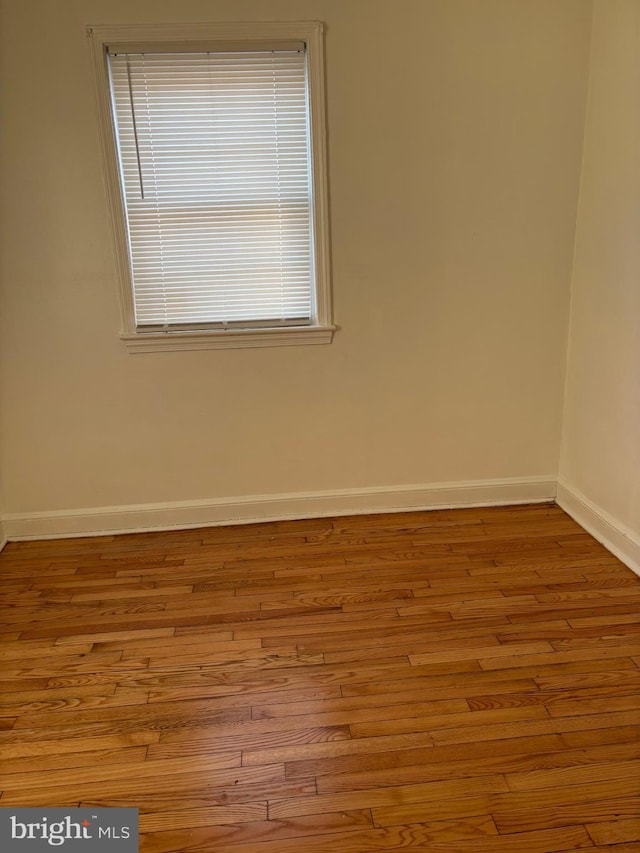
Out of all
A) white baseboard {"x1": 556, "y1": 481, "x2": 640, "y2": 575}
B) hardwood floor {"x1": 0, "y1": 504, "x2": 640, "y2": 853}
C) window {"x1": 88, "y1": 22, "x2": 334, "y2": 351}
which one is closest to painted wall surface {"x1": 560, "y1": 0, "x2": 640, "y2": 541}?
white baseboard {"x1": 556, "y1": 481, "x2": 640, "y2": 575}

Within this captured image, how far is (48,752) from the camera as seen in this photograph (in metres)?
1.77

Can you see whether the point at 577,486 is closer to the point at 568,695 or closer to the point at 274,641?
the point at 568,695

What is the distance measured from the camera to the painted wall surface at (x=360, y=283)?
2.68 meters

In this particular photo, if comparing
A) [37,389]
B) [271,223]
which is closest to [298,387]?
[271,223]

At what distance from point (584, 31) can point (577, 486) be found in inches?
85.4

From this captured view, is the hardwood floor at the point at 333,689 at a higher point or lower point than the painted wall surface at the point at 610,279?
lower

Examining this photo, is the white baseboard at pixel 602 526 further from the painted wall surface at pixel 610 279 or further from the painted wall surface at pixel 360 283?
the painted wall surface at pixel 360 283

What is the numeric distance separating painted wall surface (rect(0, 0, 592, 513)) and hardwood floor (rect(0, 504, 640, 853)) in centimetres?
45

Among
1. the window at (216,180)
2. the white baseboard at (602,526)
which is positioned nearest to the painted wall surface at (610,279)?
the white baseboard at (602,526)

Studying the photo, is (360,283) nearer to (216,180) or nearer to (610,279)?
(216,180)

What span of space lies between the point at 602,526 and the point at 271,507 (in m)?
1.65

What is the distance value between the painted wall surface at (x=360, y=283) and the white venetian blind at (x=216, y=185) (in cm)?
15

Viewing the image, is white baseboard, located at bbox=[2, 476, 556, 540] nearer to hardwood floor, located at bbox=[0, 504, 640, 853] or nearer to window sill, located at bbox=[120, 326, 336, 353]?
hardwood floor, located at bbox=[0, 504, 640, 853]

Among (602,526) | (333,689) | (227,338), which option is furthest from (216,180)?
(602,526)
